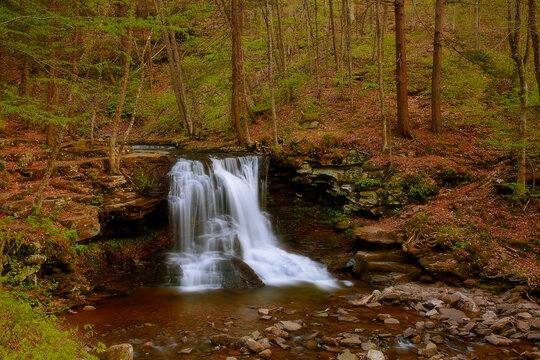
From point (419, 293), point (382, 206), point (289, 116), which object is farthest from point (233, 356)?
point (289, 116)

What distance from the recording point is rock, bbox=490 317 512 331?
19.5 ft

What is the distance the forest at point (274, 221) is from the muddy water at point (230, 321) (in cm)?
5

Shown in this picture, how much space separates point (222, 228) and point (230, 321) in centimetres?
524

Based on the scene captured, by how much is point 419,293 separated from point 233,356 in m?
4.89

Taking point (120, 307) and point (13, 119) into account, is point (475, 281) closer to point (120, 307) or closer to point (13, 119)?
point (120, 307)

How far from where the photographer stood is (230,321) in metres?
6.83

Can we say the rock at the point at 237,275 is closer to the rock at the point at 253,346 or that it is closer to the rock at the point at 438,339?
the rock at the point at 253,346

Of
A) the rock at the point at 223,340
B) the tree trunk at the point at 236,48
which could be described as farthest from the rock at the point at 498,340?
the tree trunk at the point at 236,48

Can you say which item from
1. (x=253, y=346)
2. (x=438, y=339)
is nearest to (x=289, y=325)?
(x=253, y=346)

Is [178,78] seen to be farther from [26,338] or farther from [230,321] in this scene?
[26,338]

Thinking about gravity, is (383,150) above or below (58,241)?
above

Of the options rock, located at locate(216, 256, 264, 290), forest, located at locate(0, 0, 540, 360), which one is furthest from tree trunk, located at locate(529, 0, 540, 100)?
rock, located at locate(216, 256, 264, 290)

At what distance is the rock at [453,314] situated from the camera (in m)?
6.50

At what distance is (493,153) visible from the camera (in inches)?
441
